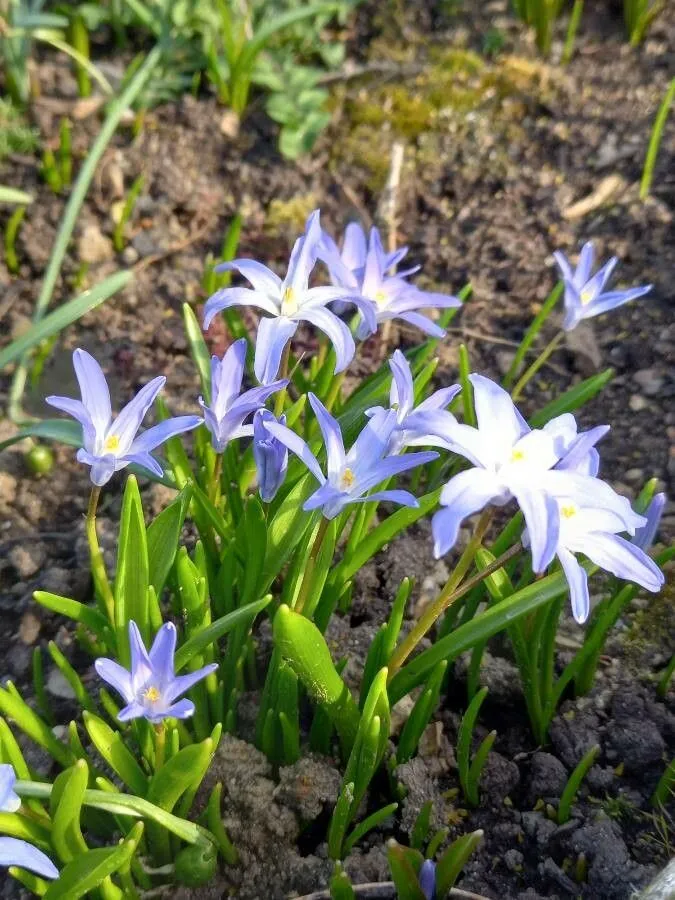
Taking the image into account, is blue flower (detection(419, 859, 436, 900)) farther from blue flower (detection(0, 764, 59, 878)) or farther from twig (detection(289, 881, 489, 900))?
blue flower (detection(0, 764, 59, 878))

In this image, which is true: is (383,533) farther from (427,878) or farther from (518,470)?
(427,878)

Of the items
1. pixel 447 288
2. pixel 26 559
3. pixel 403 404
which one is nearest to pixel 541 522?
pixel 403 404

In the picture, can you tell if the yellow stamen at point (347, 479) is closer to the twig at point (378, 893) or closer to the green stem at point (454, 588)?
the green stem at point (454, 588)

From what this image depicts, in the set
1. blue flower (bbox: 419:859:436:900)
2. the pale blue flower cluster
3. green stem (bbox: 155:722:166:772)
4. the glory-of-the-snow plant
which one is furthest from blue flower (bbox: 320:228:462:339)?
blue flower (bbox: 419:859:436:900)

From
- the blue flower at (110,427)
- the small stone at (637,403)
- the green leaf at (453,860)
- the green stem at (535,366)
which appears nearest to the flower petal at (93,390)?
the blue flower at (110,427)

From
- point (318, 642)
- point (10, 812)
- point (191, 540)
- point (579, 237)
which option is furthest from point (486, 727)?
point (579, 237)

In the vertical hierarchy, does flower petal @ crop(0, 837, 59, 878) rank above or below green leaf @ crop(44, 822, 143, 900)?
above
